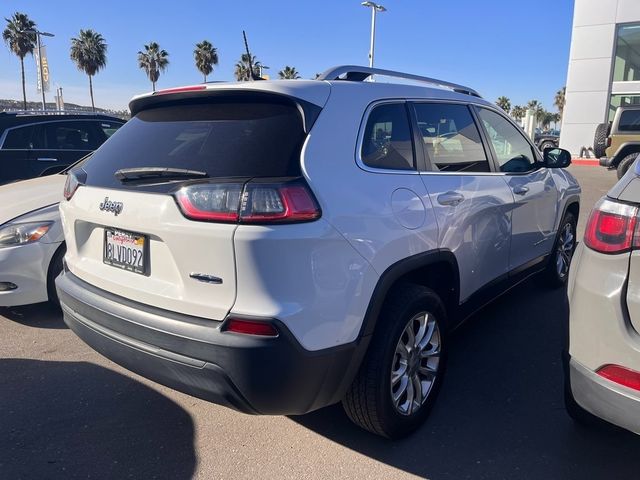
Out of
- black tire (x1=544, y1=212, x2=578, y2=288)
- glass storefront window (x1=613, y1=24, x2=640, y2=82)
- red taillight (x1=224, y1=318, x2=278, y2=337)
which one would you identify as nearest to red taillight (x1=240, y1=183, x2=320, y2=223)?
red taillight (x1=224, y1=318, x2=278, y2=337)

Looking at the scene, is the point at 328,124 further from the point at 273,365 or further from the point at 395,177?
the point at 273,365

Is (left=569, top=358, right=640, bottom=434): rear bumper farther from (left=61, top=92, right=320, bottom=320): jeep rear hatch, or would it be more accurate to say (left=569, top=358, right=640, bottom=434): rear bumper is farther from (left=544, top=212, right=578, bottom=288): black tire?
(left=544, top=212, right=578, bottom=288): black tire

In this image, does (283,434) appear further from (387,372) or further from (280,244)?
(280,244)

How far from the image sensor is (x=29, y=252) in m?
3.88

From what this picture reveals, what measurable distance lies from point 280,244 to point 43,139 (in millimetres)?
6776

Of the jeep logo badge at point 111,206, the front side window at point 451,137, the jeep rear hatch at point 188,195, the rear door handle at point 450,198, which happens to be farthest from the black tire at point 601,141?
the jeep logo badge at point 111,206

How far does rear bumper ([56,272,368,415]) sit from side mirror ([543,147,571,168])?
110 inches

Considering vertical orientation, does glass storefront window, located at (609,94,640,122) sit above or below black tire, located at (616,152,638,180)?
above

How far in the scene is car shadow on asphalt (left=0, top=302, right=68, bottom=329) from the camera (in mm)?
4160

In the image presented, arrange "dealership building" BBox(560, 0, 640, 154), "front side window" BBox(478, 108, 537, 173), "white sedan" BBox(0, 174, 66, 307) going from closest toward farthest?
"front side window" BBox(478, 108, 537, 173) < "white sedan" BBox(0, 174, 66, 307) < "dealership building" BBox(560, 0, 640, 154)

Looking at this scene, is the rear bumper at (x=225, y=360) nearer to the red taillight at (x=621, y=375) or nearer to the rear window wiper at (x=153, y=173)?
the rear window wiper at (x=153, y=173)

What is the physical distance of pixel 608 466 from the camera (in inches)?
95.9

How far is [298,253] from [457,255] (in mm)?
1319

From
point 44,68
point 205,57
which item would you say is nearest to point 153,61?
point 205,57
